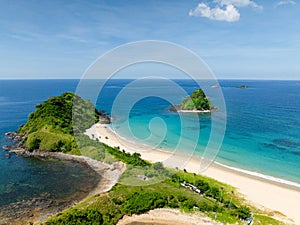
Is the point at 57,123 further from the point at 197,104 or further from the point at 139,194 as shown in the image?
the point at 197,104

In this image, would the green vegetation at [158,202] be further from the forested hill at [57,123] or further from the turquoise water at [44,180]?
the forested hill at [57,123]

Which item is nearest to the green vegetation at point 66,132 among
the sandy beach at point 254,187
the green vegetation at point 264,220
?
the sandy beach at point 254,187

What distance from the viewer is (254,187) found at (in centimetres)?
2436

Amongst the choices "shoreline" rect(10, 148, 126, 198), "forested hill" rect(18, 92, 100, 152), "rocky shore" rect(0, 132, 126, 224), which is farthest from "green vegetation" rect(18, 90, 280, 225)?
"rocky shore" rect(0, 132, 126, 224)

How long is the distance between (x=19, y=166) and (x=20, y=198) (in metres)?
8.42

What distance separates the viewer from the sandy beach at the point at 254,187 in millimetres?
20359

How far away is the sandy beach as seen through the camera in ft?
66.8

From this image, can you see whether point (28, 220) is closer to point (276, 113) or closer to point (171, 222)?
point (171, 222)

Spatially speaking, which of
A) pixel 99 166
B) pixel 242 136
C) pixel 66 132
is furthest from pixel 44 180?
pixel 242 136

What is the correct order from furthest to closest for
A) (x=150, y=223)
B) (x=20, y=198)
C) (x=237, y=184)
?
1. (x=237, y=184)
2. (x=20, y=198)
3. (x=150, y=223)

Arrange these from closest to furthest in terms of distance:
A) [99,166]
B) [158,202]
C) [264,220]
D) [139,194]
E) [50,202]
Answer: [264,220] → [158,202] → [139,194] → [50,202] → [99,166]

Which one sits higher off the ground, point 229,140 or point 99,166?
point 229,140

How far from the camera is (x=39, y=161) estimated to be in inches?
1196

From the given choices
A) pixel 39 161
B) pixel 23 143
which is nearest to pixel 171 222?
pixel 39 161
